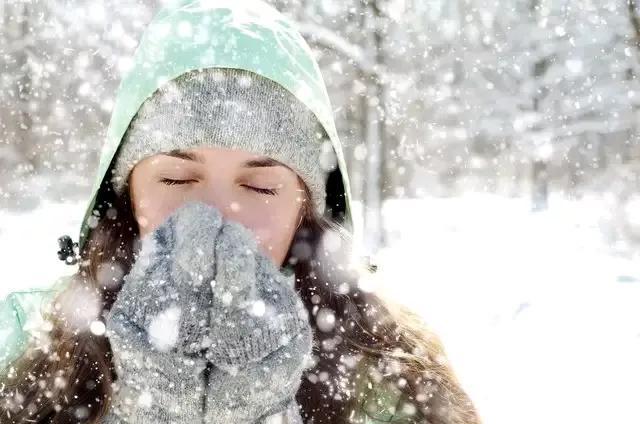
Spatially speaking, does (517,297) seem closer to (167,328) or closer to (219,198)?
(219,198)

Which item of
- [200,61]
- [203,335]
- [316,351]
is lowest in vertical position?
[316,351]

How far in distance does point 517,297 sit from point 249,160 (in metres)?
7.09

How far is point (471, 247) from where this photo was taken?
40.5 ft

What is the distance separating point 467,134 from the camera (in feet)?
54.2

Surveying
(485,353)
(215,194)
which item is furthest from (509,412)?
(215,194)

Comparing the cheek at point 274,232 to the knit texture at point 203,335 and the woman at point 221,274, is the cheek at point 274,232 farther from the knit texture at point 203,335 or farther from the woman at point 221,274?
the knit texture at point 203,335

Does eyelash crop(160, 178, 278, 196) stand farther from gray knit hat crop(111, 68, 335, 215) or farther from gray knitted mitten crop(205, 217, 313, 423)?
gray knitted mitten crop(205, 217, 313, 423)

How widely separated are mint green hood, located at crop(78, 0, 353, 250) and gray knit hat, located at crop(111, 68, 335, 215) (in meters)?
0.03

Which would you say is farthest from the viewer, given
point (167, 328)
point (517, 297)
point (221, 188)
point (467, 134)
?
point (467, 134)

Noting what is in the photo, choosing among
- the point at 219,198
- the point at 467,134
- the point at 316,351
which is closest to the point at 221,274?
the point at 219,198

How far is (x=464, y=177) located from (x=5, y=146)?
20486 millimetres

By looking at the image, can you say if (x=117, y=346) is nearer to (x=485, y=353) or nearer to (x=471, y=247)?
(x=485, y=353)

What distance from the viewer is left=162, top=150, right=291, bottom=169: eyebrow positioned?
1572 millimetres

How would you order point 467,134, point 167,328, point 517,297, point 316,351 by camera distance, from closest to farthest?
point 167,328
point 316,351
point 517,297
point 467,134
